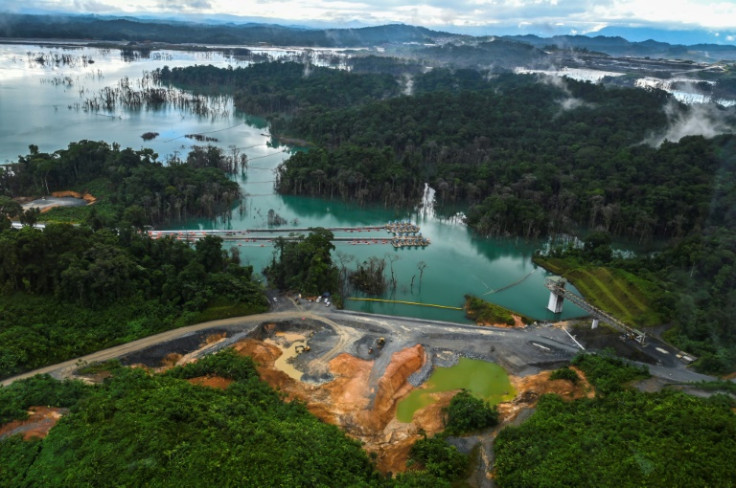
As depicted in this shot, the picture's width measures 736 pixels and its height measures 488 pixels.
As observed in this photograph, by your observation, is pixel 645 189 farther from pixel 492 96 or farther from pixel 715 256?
pixel 492 96

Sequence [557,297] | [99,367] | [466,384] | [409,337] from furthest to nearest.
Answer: [557,297] < [409,337] < [466,384] < [99,367]

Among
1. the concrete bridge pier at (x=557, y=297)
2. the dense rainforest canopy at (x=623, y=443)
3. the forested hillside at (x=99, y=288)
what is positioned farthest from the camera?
the concrete bridge pier at (x=557, y=297)

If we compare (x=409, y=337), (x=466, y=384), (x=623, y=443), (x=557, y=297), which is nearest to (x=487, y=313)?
(x=557, y=297)

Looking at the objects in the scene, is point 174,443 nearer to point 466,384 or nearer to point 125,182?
point 466,384

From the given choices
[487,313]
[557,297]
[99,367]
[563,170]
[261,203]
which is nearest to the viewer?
[99,367]

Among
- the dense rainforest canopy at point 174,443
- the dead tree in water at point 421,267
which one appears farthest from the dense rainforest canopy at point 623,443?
the dead tree in water at point 421,267

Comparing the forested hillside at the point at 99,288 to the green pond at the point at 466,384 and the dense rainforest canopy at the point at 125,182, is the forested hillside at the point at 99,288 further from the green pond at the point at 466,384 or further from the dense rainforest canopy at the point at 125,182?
the green pond at the point at 466,384

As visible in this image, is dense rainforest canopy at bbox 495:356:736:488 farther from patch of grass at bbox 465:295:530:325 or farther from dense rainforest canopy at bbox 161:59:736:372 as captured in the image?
patch of grass at bbox 465:295:530:325
